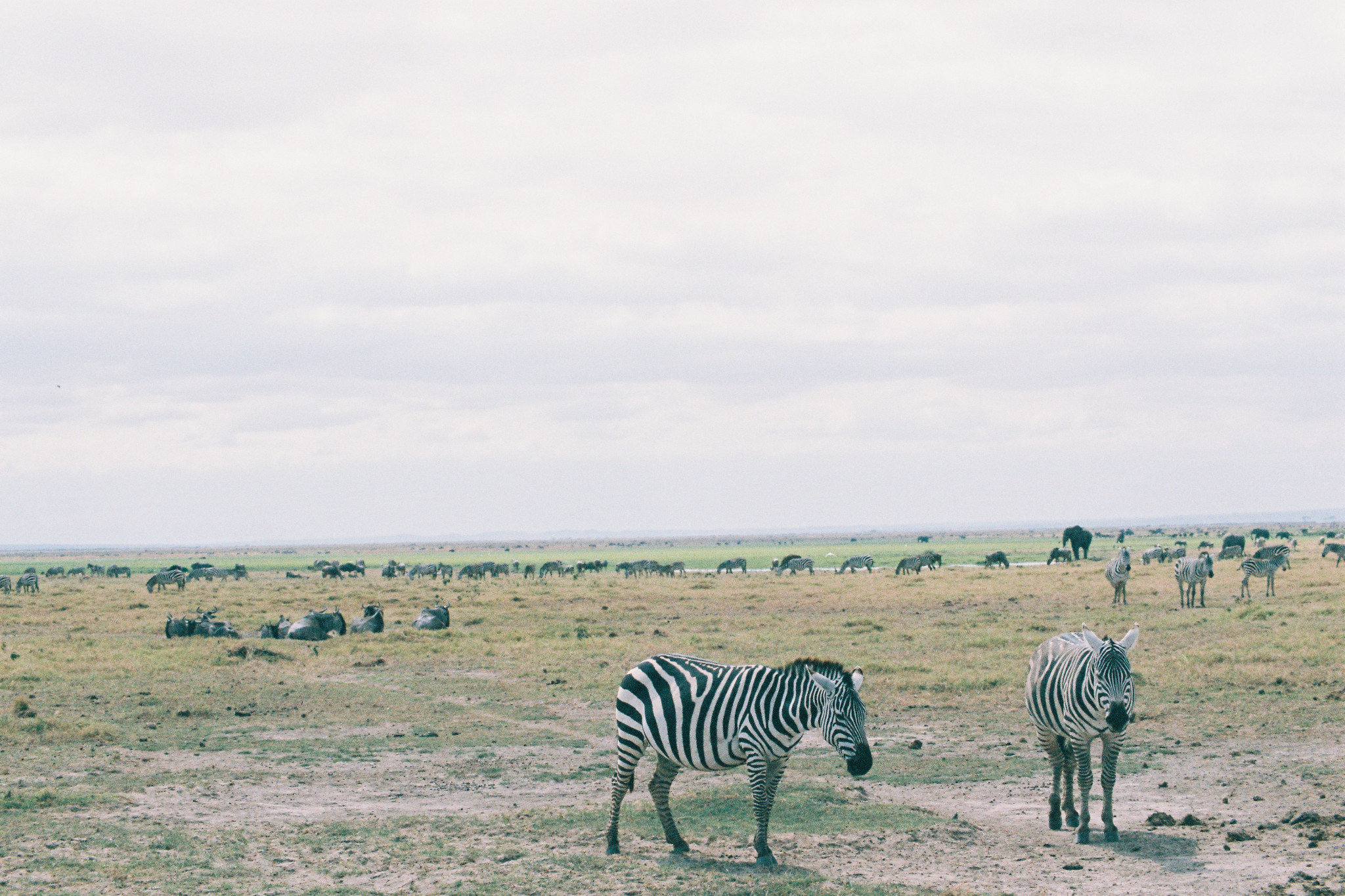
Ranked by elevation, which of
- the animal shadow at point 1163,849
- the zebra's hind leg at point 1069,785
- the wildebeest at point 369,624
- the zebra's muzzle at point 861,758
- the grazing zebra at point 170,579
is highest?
the zebra's muzzle at point 861,758

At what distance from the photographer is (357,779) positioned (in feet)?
53.8

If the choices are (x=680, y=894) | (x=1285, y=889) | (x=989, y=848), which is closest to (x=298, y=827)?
(x=680, y=894)

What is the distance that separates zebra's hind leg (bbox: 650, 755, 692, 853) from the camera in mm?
11812

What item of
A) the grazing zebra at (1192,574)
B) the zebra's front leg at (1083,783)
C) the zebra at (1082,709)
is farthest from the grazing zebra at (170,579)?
the zebra's front leg at (1083,783)

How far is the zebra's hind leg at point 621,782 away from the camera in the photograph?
1188 cm

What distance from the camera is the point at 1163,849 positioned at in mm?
11734

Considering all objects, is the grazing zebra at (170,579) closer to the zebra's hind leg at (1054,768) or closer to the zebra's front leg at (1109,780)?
the zebra's hind leg at (1054,768)

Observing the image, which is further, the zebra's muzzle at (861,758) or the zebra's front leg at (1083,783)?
the zebra's front leg at (1083,783)

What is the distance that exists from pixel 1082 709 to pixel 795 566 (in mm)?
64570

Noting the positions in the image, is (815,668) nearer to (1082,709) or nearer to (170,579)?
(1082,709)

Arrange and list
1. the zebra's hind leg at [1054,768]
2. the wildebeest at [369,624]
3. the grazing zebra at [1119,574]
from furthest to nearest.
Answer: the grazing zebra at [1119,574] < the wildebeest at [369,624] < the zebra's hind leg at [1054,768]

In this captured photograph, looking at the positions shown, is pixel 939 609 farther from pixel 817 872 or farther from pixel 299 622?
pixel 817 872

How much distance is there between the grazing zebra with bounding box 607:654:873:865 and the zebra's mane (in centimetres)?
1

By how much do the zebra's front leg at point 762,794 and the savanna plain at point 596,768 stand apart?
234 mm
